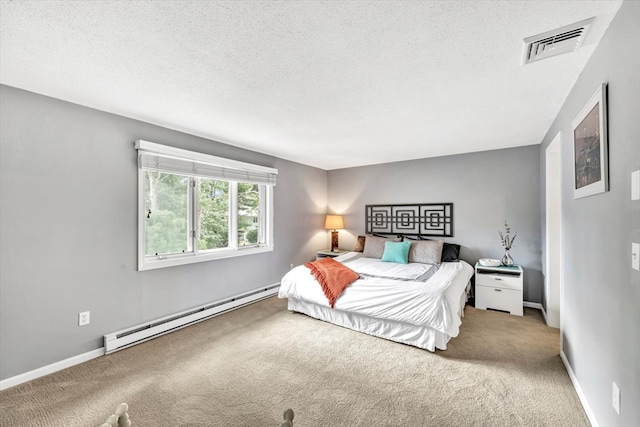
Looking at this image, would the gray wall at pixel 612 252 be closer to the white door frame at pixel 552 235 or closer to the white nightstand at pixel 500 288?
the white door frame at pixel 552 235

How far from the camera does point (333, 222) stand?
545cm

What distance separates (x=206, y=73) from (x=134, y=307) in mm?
2411

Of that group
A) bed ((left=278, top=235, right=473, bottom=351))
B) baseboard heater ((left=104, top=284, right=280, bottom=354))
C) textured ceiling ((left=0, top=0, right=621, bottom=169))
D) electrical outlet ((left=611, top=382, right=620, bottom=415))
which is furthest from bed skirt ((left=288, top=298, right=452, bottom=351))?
textured ceiling ((left=0, top=0, right=621, bottom=169))

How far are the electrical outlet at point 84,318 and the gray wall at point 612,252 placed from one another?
147 inches

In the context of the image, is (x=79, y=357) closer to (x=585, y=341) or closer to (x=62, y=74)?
(x=62, y=74)

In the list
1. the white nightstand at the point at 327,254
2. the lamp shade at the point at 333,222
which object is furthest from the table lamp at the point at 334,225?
the white nightstand at the point at 327,254

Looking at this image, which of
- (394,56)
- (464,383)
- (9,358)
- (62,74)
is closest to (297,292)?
(464,383)


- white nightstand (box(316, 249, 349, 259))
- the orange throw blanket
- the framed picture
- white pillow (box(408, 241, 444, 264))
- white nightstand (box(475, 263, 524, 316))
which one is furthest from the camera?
white nightstand (box(316, 249, 349, 259))

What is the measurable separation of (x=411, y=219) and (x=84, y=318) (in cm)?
452

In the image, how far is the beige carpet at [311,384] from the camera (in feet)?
5.80

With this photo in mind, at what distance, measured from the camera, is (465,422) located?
1.71 meters

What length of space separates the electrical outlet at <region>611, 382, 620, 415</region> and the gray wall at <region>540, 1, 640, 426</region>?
0.04 metres

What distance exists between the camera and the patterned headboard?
4.49 metres

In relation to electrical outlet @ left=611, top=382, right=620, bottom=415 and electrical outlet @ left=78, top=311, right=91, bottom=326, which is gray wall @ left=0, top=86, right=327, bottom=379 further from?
electrical outlet @ left=611, top=382, right=620, bottom=415
